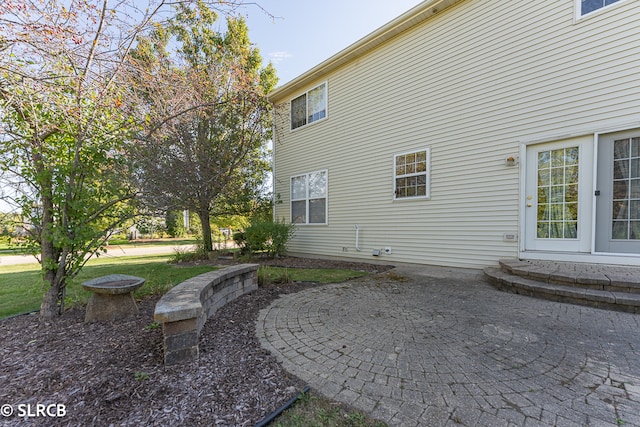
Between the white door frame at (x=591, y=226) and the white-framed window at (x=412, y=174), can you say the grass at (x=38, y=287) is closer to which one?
the white-framed window at (x=412, y=174)

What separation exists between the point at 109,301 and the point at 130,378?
1405 millimetres

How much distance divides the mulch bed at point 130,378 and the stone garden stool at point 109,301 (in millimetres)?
119

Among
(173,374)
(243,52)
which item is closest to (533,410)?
(173,374)

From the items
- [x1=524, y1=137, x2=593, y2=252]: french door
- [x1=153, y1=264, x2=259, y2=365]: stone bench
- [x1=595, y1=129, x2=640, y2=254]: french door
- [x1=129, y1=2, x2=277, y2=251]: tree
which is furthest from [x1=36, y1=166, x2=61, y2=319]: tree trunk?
[x1=595, y1=129, x2=640, y2=254]: french door

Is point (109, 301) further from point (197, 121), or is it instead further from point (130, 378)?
point (197, 121)

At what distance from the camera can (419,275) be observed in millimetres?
5242

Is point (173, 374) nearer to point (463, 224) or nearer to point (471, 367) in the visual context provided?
point (471, 367)

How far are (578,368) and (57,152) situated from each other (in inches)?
198

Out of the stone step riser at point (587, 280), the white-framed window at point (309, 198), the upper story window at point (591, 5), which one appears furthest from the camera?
the white-framed window at point (309, 198)

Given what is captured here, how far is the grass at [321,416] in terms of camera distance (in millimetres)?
1516

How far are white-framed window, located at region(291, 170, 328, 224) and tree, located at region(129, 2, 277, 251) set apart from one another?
1369 millimetres

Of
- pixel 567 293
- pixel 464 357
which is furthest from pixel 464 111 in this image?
pixel 464 357

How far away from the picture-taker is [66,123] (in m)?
2.71

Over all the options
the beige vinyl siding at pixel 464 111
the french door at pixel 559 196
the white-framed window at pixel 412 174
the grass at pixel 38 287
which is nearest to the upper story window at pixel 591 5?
the beige vinyl siding at pixel 464 111
